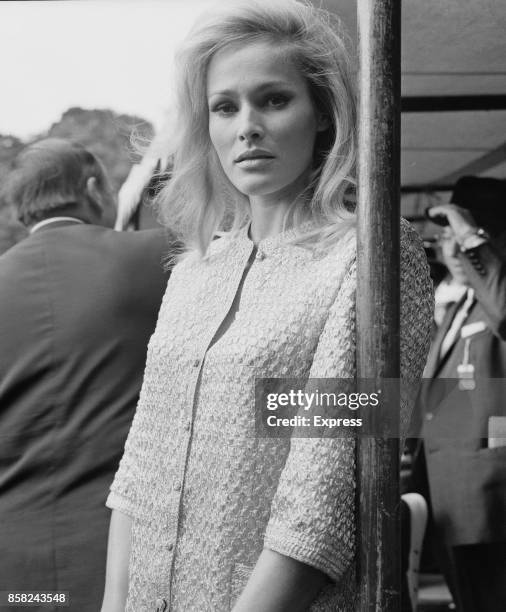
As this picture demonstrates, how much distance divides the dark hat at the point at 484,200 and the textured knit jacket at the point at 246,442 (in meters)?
1.00

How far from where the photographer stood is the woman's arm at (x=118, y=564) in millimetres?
1314

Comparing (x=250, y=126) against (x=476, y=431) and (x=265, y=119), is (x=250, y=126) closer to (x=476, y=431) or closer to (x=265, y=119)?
(x=265, y=119)

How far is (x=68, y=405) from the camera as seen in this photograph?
1.77 m

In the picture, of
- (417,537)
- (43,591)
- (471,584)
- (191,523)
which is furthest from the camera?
(417,537)

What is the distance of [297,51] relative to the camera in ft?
4.08

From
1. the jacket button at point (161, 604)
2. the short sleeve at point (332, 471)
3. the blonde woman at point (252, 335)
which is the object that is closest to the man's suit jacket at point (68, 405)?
the blonde woman at point (252, 335)

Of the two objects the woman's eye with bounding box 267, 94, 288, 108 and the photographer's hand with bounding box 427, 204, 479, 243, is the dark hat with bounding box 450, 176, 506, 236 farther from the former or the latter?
the woman's eye with bounding box 267, 94, 288, 108

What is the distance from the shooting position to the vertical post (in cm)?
101

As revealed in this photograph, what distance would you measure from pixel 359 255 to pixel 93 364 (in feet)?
2.78

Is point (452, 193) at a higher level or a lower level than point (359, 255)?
higher

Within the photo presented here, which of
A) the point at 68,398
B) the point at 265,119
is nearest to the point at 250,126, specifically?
the point at 265,119

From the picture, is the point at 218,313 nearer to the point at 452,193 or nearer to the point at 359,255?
the point at 359,255

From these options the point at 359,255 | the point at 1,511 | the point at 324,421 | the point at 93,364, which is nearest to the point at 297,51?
the point at 359,255

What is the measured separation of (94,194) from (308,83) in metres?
0.91
